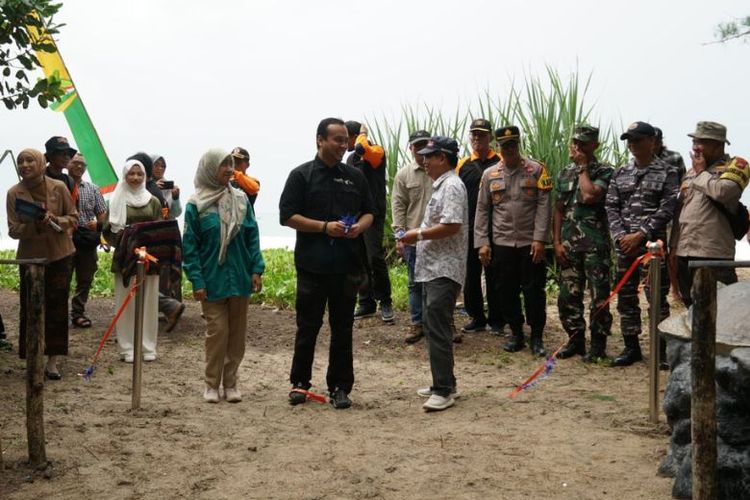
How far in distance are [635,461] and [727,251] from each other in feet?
7.56

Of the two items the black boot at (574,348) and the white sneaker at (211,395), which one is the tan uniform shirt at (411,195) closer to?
the black boot at (574,348)

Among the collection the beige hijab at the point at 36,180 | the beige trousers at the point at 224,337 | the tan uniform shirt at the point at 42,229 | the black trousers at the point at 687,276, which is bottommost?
the beige trousers at the point at 224,337

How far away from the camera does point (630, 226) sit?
6734 millimetres

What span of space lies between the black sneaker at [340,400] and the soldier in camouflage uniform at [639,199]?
2.33m

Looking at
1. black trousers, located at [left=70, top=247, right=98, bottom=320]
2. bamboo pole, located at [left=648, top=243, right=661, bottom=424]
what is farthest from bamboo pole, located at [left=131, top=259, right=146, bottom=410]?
bamboo pole, located at [left=648, top=243, right=661, bottom=424]

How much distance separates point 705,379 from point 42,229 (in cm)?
470

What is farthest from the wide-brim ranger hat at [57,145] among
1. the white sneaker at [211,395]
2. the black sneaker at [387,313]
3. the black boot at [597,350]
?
the black boot at [597,350]

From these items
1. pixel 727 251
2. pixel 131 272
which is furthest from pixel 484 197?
pixel 131 272

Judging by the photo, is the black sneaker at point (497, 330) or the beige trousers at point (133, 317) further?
the black sneaker at point (497, 330)

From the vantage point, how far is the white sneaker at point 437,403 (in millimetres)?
5906

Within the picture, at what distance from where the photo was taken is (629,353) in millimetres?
7145

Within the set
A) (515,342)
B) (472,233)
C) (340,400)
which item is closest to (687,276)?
(515,342)

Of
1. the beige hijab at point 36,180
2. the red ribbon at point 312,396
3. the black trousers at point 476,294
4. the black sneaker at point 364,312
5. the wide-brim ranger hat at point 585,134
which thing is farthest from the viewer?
the black sneaker at point 364,312

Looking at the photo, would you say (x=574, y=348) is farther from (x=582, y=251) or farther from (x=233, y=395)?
(x=233, y=395)
